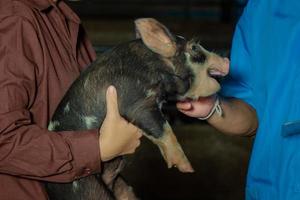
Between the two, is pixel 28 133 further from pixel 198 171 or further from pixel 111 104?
pixel 198 171

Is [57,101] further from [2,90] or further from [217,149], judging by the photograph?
[217,149]

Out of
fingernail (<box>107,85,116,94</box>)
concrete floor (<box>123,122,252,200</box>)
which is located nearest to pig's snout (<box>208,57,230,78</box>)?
fingernail (<box>107,85,116,94</box>)

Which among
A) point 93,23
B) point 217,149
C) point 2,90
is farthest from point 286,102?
point 93,23

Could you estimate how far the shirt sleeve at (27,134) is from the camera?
1.03 meters

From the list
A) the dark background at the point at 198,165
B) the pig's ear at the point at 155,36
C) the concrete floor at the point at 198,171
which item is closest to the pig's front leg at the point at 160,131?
the pig's ear at the point at 155,36

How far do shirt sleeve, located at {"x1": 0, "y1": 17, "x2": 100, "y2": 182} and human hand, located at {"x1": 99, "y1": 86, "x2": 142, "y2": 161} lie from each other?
0.02 m

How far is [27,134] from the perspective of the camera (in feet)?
3.41

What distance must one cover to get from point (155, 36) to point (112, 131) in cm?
21

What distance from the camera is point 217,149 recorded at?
347cm

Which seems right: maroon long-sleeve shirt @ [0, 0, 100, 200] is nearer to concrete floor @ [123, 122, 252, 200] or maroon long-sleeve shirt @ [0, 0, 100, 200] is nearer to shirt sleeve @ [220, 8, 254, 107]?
shirt sleeve @ [220, 8, 254, 107]

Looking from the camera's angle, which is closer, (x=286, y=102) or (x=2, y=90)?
(x=2, y=90)

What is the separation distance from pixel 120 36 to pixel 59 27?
14.7 feet

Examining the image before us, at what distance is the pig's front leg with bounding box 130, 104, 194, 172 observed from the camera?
1114mm

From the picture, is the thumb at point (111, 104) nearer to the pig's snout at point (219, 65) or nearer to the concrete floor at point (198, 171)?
the pig's snout at point (219, 65)
